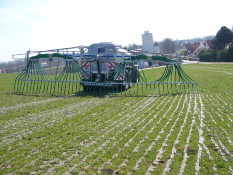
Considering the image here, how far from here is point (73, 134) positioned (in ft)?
22.2

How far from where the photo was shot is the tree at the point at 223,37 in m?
51.1

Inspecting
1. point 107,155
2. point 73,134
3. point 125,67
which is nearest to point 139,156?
point 107,155

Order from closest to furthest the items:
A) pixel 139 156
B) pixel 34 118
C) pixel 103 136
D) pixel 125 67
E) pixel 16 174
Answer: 1. pixel 16 174
2. pixel 139 156
3. pixel 103 136
4. pixel 34 118
5. pixel 125 67

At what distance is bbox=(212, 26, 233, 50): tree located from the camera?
51.1m

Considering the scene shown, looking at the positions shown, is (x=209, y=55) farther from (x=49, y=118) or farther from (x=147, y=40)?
(x=49, y=118)

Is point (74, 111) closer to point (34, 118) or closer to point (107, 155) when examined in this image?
point (34, 118)

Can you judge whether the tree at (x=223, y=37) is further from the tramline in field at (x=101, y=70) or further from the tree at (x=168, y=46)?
the tramline in field at (x=101, y=70)

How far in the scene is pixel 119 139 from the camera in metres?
6.34

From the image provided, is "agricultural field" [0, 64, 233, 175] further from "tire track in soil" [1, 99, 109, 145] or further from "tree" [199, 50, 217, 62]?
"tree" [199, 50, 217, 62]

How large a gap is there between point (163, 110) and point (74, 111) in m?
2.99

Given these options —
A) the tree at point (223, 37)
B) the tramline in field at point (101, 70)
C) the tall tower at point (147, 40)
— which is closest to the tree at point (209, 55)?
the tree at point (223, 37)

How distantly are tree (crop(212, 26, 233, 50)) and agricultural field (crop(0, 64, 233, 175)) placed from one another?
44752 millimetres

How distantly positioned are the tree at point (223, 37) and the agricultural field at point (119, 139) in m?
44.8

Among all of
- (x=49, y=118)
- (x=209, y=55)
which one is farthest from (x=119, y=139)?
(x=209, y=55)
